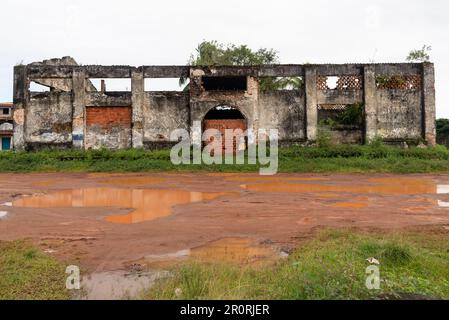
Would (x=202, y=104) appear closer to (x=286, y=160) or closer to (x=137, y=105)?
(x=137, y=105)

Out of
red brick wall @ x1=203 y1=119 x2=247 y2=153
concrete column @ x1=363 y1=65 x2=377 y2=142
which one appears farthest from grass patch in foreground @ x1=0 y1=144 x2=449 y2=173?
red brick wall @ x1=203 y1=119 x2=247 y2=153

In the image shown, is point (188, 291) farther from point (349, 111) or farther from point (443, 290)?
point (349, 111)

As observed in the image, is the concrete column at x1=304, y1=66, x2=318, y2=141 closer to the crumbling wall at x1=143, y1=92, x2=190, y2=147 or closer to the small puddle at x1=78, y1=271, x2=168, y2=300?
the crumbling wall at x1=143, y1=92, x2=190, y2=147

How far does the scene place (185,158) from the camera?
65.1ft

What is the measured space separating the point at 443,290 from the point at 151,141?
18212 mm

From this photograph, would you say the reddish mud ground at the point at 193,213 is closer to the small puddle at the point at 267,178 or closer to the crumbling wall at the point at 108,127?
the small puddle at the point at 267,178

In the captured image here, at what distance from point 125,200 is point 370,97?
1507 cm

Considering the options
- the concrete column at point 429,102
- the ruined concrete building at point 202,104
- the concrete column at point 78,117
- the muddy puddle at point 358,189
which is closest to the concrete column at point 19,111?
the ruined concrete building at point 202,104

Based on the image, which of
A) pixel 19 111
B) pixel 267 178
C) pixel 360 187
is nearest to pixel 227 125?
pixel 267 178

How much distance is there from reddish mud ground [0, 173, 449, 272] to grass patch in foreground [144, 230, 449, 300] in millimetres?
842

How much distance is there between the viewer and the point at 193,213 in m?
8.47

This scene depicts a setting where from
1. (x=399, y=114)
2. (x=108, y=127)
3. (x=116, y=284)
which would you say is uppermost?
(x=399, y=114)

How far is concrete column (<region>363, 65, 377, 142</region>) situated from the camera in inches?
835
